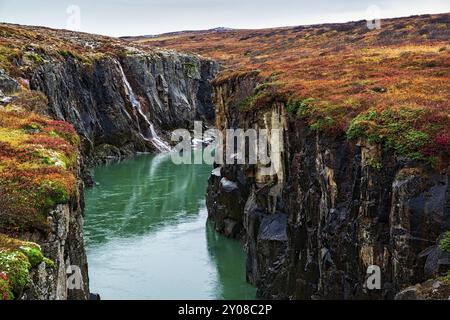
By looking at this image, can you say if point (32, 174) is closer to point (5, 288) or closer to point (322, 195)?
point (5, 288)

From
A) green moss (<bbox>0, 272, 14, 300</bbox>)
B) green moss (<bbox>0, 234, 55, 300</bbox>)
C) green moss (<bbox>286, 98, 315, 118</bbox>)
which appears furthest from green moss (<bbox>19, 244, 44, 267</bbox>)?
green moss (<bbox>286, 98, 315, 118</bbox>)

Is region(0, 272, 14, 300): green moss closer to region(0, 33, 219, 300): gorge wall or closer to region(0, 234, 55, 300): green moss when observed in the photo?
region(0, 234, 55, 300): green moss

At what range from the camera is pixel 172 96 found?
126 metres

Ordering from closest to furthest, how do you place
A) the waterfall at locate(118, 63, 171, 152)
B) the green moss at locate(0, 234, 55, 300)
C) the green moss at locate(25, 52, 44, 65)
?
the green moss at locate(0, 234, 55, 300), the green moss at locate(25, 52, 44, 65), the waterfall at locate(118, 63, 171, 152)

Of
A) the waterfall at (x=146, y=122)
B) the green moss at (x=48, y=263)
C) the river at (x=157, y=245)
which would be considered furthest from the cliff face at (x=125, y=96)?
the green moss at (x=48, y=263)

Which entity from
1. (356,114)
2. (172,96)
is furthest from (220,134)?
(172,96)

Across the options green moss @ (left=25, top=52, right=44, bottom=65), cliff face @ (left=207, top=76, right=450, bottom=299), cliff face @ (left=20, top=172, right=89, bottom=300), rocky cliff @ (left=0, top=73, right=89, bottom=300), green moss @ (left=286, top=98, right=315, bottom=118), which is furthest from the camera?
green moss @ (left=25, top=52, right=44, bottom=65)

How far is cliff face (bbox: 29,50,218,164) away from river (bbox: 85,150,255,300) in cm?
1509

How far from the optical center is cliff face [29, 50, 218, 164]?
8975 cm

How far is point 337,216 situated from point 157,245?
82.4 ft

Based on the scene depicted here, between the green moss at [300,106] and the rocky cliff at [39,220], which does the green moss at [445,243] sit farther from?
the green moss at [300,106]

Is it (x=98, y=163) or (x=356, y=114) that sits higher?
(x=356, y=114)
